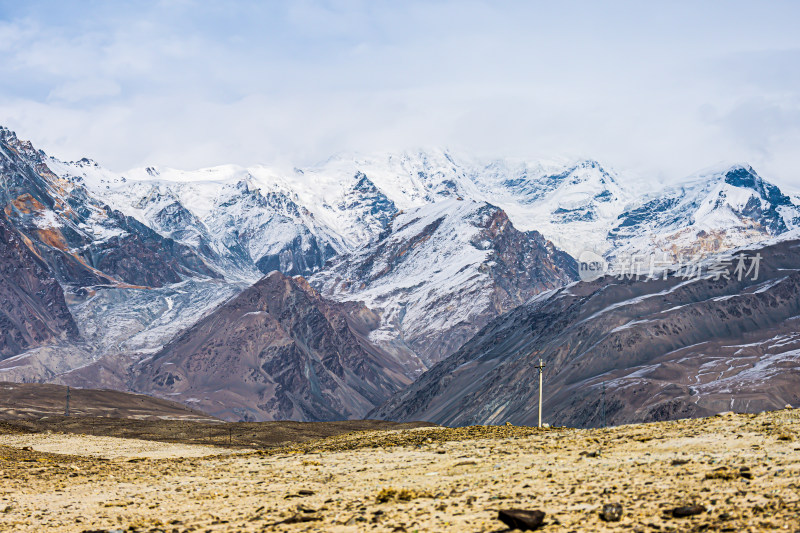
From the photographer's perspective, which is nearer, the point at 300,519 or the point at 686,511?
the point at 686,511

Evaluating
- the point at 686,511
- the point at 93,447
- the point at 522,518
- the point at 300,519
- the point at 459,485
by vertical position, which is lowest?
the point at 93,447

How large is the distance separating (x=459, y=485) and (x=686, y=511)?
7458mm

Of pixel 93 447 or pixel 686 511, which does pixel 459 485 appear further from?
pixel 93 447

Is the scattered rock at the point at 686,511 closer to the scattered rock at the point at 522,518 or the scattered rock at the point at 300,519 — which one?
the scattered rock at the point at 522,518

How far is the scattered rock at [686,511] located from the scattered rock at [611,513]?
1105 mm

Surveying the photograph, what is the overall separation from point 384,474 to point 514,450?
16.0 feet

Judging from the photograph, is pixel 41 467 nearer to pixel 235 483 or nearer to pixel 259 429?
pixel 235 483

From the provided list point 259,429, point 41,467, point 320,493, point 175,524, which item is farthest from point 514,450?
point 259,429

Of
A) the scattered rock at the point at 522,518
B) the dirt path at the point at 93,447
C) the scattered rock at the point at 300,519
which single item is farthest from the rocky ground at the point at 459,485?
the dirt path at the point at 93,447

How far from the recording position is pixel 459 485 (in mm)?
25969

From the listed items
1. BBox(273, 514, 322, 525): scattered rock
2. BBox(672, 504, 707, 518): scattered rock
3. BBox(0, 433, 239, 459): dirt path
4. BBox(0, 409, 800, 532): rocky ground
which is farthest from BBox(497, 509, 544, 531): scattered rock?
BBox(0, 433, 239, 459): dirt path

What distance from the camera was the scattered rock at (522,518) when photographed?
20.2 meters

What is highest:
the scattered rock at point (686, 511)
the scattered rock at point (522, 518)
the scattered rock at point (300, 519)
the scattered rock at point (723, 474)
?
the scattered rock at point (723, 474)

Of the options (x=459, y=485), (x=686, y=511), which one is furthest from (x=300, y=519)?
(x=686, y=511)
